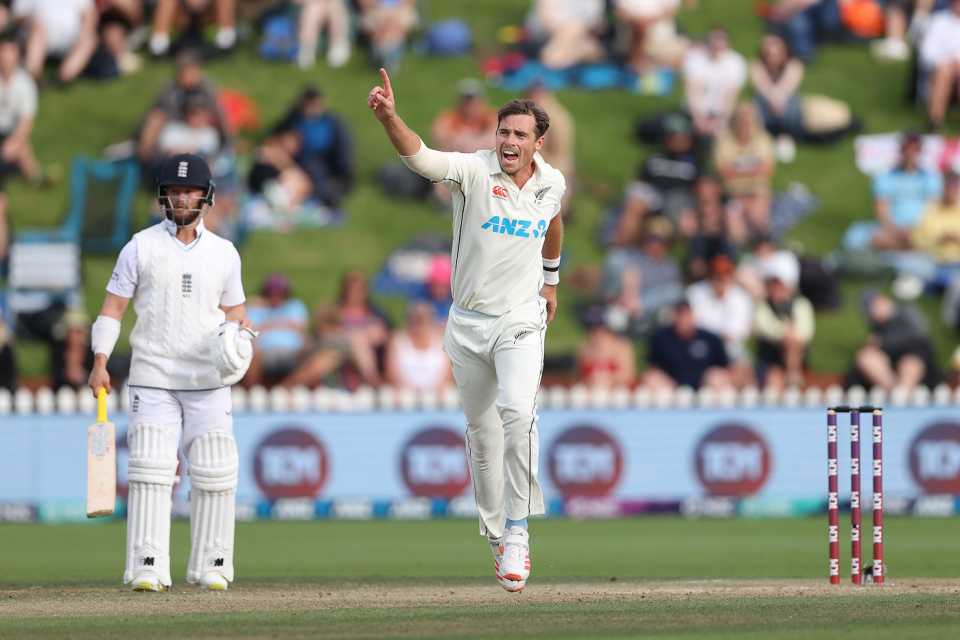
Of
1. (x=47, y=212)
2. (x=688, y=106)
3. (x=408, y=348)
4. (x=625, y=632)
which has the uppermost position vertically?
(x=688, y=106)

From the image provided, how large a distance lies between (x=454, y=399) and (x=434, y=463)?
1.98ft

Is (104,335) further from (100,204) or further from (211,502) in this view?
(100,204)

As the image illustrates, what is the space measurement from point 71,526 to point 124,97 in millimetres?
7696

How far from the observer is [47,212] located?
2200 centimetres

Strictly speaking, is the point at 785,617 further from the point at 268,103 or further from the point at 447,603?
the point at 268,103

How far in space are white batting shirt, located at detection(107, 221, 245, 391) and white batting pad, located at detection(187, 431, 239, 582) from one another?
1.07 feet

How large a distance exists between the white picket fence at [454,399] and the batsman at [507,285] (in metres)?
8.18

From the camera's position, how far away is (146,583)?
10.1 meters

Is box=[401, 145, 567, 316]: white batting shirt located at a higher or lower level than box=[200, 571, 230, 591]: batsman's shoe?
higher

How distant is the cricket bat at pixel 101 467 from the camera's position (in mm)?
10234

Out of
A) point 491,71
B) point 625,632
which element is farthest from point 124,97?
point 625,632

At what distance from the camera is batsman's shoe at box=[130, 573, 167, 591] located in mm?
10078

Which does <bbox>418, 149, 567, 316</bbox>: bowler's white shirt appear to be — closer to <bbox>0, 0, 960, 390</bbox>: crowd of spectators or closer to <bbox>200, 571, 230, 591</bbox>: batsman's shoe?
<bbox>200, 571, 230, 591</bbox>: batsman's shoe

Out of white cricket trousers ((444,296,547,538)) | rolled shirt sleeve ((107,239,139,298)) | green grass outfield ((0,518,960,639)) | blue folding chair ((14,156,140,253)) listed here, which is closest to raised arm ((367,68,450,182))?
white cricket trousers ((444,296,547,538))
